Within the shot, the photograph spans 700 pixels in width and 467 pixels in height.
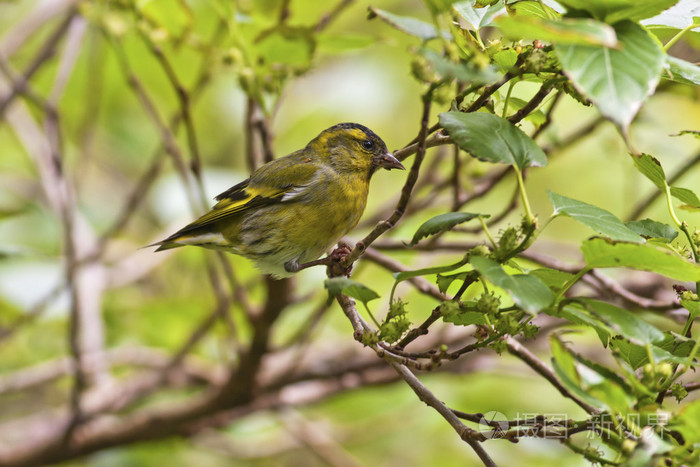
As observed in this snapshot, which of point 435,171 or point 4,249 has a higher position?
point 4,249

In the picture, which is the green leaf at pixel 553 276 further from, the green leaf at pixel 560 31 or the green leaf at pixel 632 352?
the green leaf at pixel 560 31

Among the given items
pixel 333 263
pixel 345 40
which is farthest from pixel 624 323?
pixel 345 40

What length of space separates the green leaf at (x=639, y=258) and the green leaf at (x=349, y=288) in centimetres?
43

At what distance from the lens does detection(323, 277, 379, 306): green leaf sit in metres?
1.39

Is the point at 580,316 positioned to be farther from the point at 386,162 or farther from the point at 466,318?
the point at 386,162

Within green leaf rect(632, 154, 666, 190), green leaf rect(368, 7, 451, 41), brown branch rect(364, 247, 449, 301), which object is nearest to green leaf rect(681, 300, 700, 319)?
green leaf rect(632, 154, 666, 190)

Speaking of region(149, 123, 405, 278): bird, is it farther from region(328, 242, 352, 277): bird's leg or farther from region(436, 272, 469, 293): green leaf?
region(436, 272, 469, 293): green leaf

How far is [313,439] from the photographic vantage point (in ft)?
12.4

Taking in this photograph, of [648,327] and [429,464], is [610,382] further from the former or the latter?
[429,464]

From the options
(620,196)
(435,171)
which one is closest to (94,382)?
(435,171)

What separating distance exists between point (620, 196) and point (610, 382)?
4.92 m

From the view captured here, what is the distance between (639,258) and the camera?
1259 mm

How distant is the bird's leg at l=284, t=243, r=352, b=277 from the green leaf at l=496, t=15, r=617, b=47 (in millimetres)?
1139

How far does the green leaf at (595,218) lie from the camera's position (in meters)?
1.30
